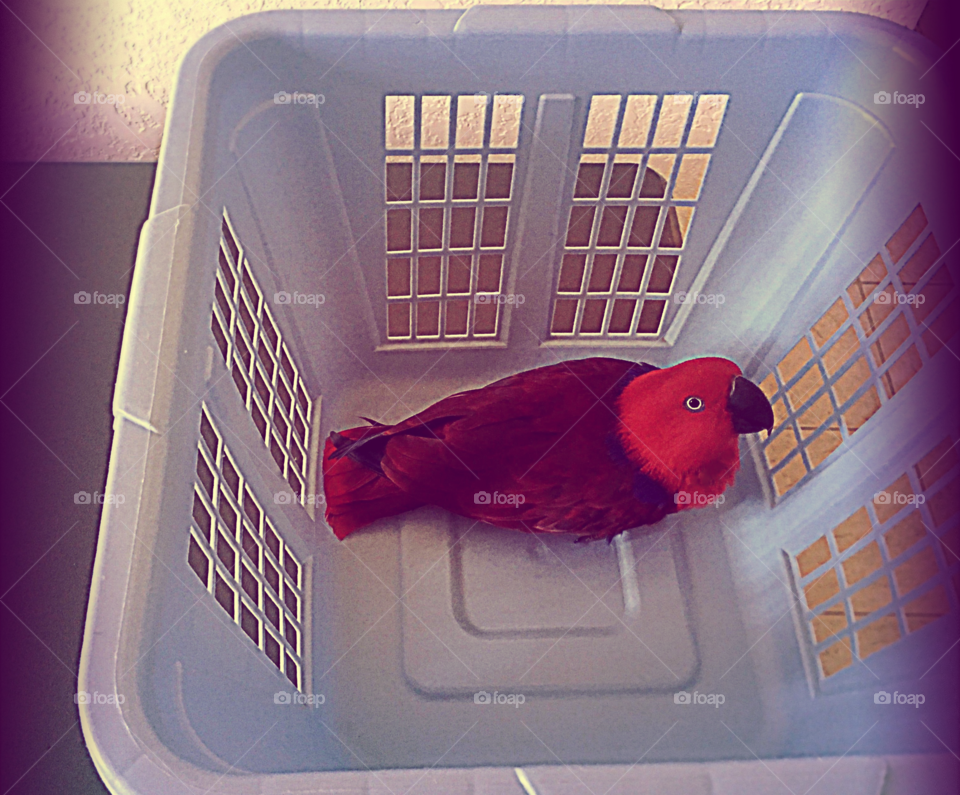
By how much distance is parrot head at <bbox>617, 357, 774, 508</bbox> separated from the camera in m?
0.61

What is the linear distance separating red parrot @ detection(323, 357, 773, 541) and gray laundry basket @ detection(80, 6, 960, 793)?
10cm

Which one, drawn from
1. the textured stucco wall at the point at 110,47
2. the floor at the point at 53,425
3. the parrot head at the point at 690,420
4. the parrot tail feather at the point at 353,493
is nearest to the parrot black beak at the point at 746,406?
the parrot head at the point at 690,420

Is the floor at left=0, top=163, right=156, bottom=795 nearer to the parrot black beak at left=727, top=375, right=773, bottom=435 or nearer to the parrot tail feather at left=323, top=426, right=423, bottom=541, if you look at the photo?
the parrot tail feather at left=323, top=426, right=423, bottom=541

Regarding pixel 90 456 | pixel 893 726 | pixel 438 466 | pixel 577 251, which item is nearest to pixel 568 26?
pixel 577 251

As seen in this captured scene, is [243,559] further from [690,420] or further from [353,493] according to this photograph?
[690,420]

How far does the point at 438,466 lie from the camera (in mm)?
661

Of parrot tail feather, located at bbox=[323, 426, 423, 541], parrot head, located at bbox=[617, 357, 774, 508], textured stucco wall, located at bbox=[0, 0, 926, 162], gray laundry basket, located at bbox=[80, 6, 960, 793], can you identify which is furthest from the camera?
textured stucco wall, located at bbox=[0, 0, 926, 162]

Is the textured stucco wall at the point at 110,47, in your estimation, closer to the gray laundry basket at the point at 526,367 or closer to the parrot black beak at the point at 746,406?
the gray laundry basket at the point at 526,367

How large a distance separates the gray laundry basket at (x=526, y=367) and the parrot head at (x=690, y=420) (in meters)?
0.13

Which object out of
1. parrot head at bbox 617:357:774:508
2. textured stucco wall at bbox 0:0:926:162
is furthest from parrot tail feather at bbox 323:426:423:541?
Result: textured stucco wall at bbox 0:0:926:162

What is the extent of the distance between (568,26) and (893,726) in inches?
24.4

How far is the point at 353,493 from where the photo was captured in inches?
28.4

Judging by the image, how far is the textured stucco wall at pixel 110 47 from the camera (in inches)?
33.5

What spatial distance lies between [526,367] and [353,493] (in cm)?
25
